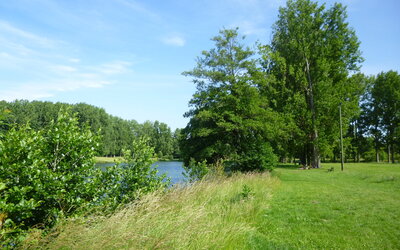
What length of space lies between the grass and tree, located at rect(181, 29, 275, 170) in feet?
22.1

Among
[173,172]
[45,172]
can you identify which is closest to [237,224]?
[45,172]

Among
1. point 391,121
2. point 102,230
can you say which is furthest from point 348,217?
point 391,121

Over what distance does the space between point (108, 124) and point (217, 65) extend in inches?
2326

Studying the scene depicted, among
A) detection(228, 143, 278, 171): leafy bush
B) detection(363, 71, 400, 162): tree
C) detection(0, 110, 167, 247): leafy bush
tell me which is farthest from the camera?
detection(363, 71, 400, 162): tree

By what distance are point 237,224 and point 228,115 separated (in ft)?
41.6

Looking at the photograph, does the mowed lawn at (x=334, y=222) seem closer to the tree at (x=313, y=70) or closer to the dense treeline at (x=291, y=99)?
the dense treeline at (x=291, y=99)

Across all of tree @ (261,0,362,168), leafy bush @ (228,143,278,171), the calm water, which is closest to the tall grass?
the calm water

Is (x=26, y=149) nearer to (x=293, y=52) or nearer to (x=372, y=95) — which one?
(x=293, y=52)

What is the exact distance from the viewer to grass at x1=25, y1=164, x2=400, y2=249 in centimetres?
397

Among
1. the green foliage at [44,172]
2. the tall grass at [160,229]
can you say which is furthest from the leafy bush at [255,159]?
the green foliage at [44,172]

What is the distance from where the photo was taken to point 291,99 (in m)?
29.4

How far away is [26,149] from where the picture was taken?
4270 millimetres

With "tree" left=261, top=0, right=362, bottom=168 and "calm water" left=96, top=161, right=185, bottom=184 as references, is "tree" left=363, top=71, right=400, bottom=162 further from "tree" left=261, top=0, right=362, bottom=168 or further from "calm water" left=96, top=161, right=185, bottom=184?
"calm water" left=96, top=161, right=185, bottom=184

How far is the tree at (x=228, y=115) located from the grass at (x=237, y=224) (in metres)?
6.73
